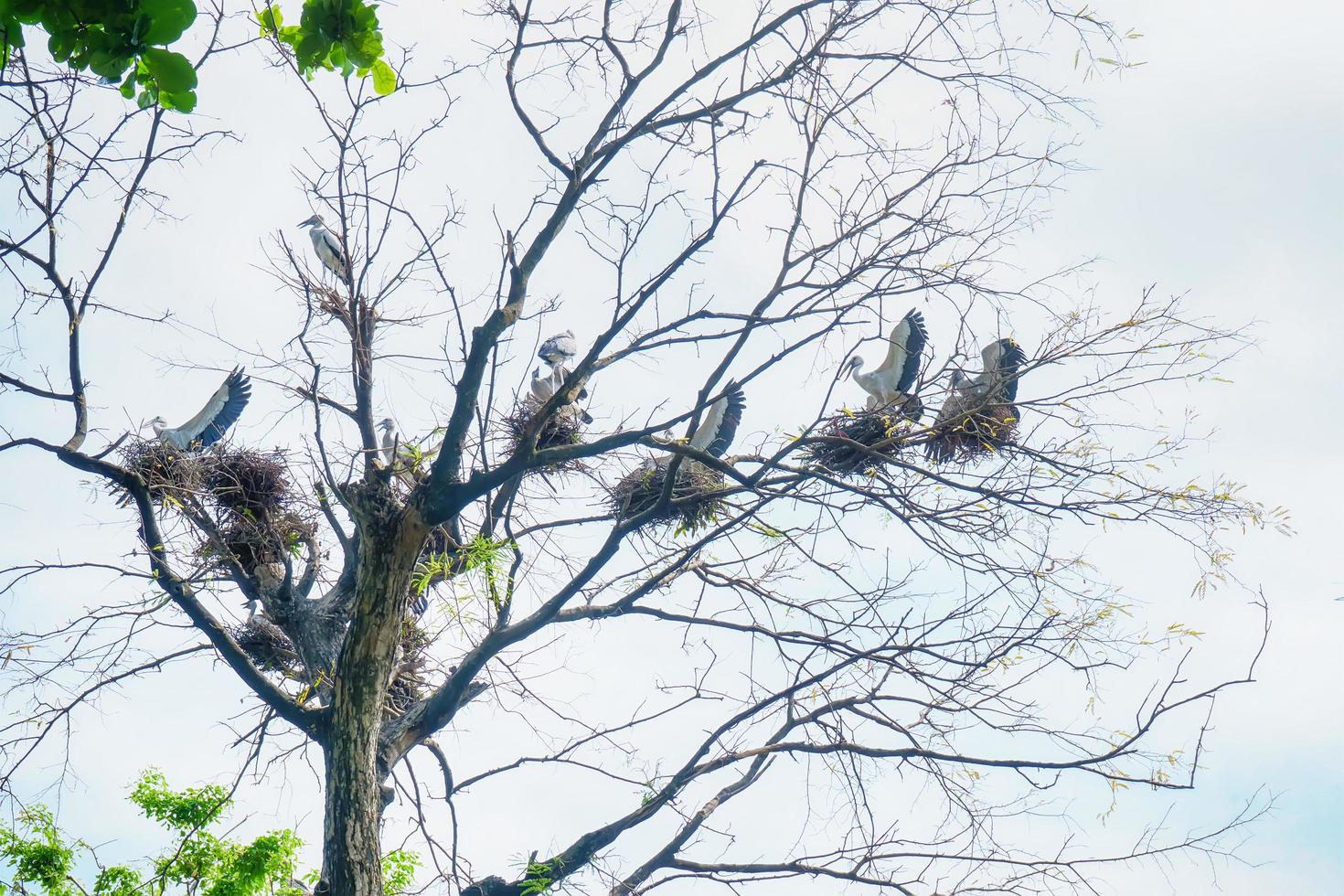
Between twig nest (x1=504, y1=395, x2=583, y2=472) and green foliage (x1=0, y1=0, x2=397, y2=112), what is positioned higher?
twig nest (x1=504, y1=395, x2=583, y2=472)

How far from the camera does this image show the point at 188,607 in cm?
638

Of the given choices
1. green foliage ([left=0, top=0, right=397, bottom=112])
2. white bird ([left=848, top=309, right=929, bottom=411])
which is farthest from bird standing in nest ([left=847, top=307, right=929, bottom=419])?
green foliage ([left=0, top=0, right=397, bottom=112])

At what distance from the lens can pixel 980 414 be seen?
19.7 ft

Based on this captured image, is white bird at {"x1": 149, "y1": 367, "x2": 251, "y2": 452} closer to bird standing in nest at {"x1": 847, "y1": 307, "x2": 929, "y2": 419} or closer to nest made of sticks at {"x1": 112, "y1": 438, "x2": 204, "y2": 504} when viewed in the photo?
nest made of sticks at {"x1": 112, "y1": 438, "x2": 204, "y2": 504}

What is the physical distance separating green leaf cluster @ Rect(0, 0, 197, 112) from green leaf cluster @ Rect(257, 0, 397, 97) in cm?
57

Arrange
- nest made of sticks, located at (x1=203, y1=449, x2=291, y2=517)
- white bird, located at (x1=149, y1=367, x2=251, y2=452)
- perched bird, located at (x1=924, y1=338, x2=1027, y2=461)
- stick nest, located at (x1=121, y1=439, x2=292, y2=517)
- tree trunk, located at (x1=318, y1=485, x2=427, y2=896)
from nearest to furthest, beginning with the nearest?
tree trunk, located at (x1=318, y1=485, x2=427, y2=896) → perched bird, located at (x1=924, y1=338, x2=1027, y2=461) → stick nest, located at (x1=121, y1=439, x2=292, y2=517) → nest made of sticks, located at (x1=203, y1=449, x2=291, y2=517) → white bird, located at (x1=149, y1=367, x2=251, y2=452)

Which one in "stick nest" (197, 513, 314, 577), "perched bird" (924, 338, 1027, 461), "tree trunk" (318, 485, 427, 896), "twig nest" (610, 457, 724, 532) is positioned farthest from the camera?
"stick nest" (197, 513, 314, 577)

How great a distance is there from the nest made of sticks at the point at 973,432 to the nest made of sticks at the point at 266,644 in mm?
4864

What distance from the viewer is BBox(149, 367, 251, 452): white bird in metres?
10.6

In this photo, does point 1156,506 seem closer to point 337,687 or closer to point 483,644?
point 483,644

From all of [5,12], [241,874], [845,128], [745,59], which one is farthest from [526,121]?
[241,874]

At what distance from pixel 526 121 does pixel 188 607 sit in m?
3.13

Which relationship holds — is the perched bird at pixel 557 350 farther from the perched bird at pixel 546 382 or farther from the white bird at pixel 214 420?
the white bird at pixel 214 420

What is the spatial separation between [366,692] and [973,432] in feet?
10.5
